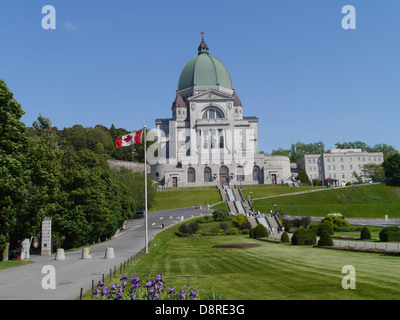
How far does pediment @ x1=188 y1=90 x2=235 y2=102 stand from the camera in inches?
4528

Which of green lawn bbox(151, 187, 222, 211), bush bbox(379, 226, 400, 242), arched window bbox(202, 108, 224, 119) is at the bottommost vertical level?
bush bbox(379, 226, 400, 242)

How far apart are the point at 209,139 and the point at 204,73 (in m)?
21.4

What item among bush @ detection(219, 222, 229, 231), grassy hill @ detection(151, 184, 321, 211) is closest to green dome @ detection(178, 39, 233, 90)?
grassy hill @ detection(151, 184, 321, 211)

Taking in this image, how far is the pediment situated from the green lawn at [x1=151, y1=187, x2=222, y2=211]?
1274 inches

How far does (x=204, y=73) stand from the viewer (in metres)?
121

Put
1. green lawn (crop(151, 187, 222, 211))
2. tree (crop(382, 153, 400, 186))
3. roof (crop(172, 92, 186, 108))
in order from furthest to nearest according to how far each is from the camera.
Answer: roof (crop(172, 92, 186, 108))
tree (crop(382, 153, 400, 186))
green lawn (crop(151, 187, 222, 211))

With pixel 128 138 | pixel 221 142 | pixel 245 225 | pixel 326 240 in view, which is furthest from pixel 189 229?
pixel 221 142

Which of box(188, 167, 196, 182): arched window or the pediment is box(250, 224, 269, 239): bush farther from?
the pediment

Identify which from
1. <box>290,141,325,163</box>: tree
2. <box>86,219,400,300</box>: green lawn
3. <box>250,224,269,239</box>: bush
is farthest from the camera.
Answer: <box>290,141,325,163</box>: tree

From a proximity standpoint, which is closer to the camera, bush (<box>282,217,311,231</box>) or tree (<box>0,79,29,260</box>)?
tree (<box>0,79,29,260</box>)

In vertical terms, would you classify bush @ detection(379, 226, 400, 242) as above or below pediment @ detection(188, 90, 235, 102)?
below
